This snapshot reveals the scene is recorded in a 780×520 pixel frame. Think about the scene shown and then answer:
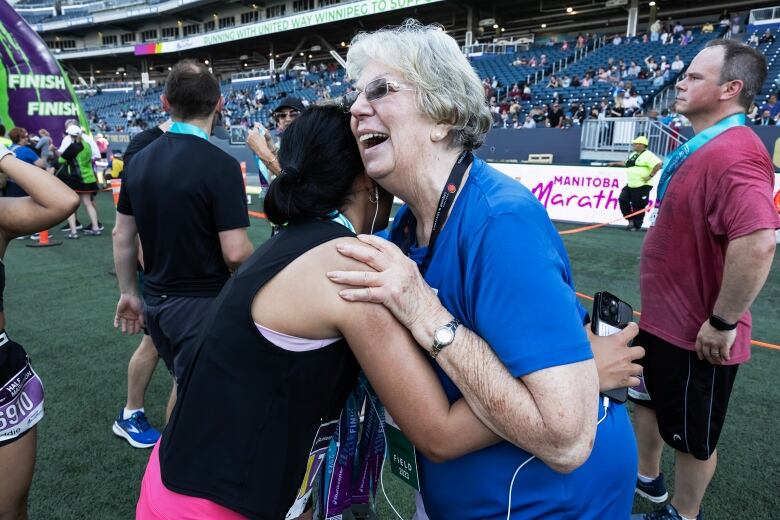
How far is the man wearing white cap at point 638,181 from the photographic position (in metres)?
9.53

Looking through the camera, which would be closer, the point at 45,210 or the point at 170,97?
the point at 45,210

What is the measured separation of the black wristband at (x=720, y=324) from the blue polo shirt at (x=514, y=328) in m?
0.92

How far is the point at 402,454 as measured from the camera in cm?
142

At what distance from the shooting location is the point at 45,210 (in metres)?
1.97

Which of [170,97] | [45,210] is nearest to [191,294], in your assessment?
[45,210]

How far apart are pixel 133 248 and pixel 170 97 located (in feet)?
2.99

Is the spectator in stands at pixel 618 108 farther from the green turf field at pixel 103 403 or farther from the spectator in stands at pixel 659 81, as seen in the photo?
the green turf field at pixel 103 403

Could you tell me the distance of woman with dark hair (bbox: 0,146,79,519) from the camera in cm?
182

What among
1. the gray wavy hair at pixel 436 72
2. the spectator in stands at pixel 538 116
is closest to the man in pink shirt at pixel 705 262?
the gray wavy hair at pixel 436 72

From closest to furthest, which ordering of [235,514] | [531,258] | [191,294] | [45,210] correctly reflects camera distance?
1. [531,258]
2. [235,514]
3. [45,210]
4. [191,294]

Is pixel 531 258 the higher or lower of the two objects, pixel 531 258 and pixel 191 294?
the higher

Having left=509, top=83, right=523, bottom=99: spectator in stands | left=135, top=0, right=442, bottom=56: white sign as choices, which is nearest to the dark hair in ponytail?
left=509, top=83, right=523, bottom=99: spectator in stands

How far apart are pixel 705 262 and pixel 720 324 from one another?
29cm

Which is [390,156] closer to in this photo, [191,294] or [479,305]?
[479,305]
